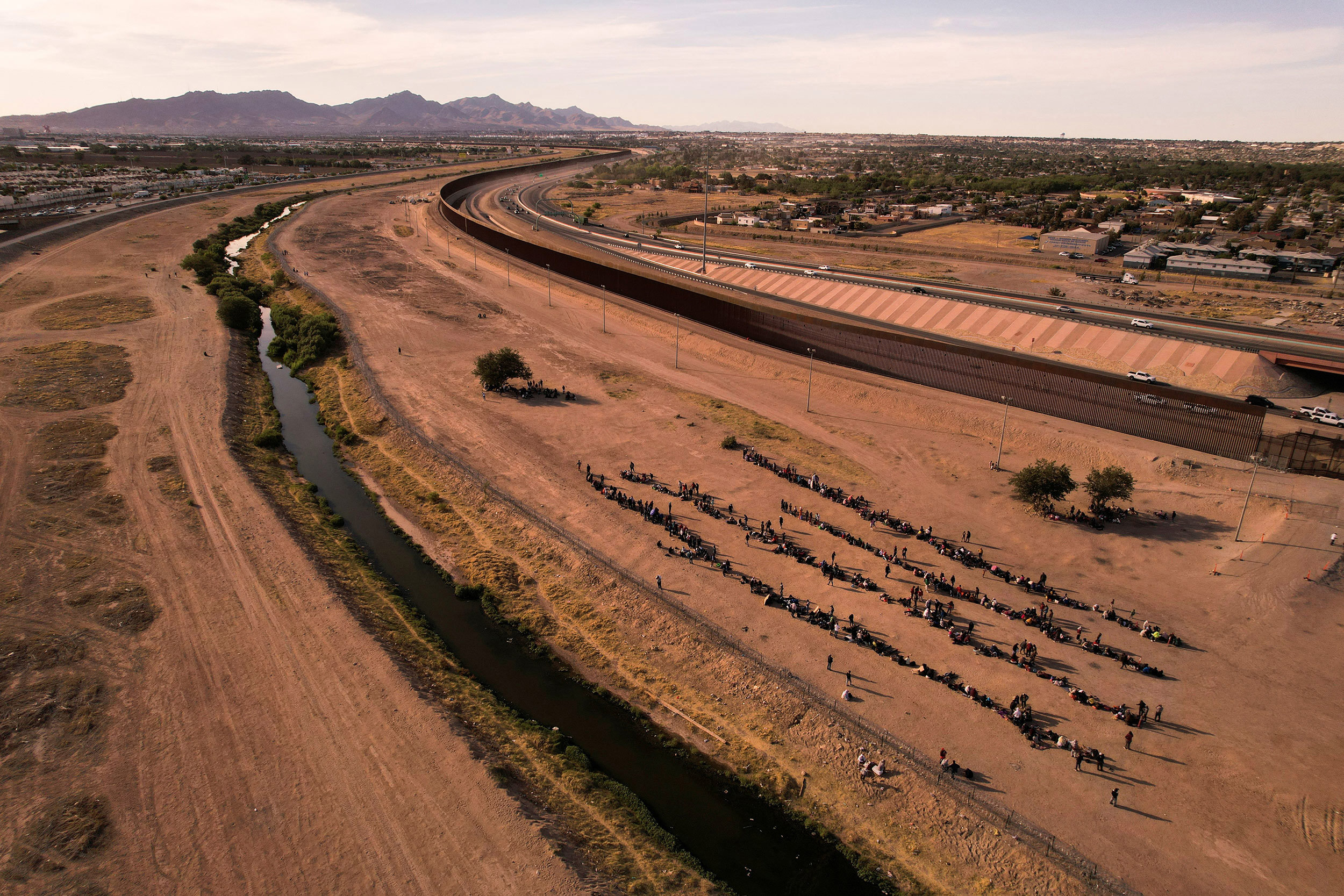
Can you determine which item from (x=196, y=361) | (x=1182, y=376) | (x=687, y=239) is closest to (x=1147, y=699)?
(x=1182, y=376)

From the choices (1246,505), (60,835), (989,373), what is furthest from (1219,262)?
(60,835)

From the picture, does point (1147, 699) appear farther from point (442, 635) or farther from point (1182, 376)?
point (1182, 376)

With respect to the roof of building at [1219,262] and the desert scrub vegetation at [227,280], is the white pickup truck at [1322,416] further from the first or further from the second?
the desert scrub vegetation at [227,280]

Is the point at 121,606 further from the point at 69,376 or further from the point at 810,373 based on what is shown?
the point at 810,373

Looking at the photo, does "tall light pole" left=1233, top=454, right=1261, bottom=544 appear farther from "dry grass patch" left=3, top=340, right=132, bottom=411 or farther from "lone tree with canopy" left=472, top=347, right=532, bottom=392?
"dry grass patch" left=3, top=340, right=132, bottom=411

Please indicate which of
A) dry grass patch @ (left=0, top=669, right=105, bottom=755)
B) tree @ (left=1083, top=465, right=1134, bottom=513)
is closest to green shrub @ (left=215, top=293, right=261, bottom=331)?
dry grass patch @ (left=0, top=669, right=105, bottom=755)

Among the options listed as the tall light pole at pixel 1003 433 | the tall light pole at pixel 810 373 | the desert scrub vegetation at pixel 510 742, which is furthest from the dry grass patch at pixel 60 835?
the tall light pole at pixel 1003 433

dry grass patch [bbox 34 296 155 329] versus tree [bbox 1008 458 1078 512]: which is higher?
dry grass patch [bbox 34 296 155 329]
